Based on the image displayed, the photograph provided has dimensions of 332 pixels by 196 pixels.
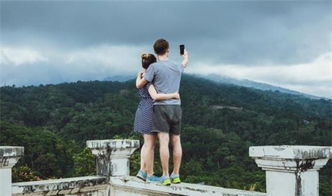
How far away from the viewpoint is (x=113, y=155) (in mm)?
5160

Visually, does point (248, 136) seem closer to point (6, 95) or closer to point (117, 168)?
point (6, 95)

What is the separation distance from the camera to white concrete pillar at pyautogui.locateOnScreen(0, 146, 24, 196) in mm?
3865

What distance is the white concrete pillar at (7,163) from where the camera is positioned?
387 cm

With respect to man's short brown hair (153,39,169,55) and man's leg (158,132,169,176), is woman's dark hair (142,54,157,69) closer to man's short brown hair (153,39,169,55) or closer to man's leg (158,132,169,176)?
man's short brown hair (153,39,169,55)

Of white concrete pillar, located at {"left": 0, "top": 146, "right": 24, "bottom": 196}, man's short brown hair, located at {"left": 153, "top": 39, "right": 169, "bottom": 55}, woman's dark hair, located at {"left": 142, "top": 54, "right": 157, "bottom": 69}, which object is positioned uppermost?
man's short brown hair, located at {"left": 153, "top": 39, "right": 169, "bottom": 55}

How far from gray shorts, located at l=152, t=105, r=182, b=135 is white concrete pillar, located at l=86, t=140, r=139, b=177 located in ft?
3.27

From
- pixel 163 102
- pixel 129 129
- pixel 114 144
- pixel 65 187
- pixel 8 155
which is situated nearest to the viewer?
pixel 8 155

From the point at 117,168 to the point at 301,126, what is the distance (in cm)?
4820

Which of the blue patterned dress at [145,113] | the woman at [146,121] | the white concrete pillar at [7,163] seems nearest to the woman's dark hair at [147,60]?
the woman at [146,121]

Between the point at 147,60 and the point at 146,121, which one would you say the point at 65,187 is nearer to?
the point at 146,121

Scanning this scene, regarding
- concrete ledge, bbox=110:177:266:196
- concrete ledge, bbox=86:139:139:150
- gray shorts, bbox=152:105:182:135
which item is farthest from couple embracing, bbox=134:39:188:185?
concrete ledge, bbox=86:139:139:150

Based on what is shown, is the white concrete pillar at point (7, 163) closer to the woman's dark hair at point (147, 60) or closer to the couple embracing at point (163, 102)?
the couple embracing at point (163, 102)

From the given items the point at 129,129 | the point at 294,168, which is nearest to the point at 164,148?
the point at 294,168

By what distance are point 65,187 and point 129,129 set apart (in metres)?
34.2
